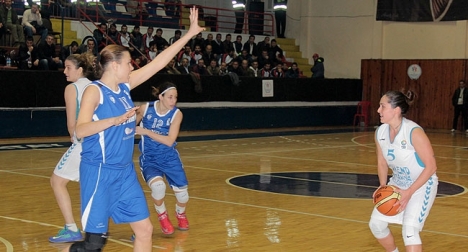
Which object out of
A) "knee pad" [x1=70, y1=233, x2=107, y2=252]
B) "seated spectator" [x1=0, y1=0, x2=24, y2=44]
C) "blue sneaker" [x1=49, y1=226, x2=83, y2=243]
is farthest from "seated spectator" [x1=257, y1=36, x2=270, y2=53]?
"knee pad" [x1=70, y1=233, x2=107, y2=252]

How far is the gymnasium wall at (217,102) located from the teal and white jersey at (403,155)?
49.5ft

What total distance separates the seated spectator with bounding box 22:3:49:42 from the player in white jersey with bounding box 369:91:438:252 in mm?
16778

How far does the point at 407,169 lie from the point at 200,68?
61.6 feet

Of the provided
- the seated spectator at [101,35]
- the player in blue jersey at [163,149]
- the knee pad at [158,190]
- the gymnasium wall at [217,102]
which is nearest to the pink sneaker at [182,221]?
the player in blue jersey at [163,149]

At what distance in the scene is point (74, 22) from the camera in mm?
24875

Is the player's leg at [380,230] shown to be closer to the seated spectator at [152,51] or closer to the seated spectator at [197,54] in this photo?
the seated spectator at [152,51]

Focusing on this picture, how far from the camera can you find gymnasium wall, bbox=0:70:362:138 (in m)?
19.8

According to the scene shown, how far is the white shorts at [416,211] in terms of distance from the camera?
233 inches

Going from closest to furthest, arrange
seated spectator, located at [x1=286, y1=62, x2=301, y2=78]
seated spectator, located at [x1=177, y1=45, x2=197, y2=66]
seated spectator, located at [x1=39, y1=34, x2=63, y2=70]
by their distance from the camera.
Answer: seated spectator, located at [x1=39, y1=34, x2=63, y2=70] → seated spectator, located at [x1=177, y1=45, x2=197, y2=66] → seated spectator, located at [x1=286, y1=62, x2=301, y2=78]

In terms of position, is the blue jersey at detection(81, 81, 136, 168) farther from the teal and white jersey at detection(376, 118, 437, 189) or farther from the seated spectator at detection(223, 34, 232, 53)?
the seated spectator at detection(223, 34, 232, 53)

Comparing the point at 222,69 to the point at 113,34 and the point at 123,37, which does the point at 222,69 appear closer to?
the point at 123,37

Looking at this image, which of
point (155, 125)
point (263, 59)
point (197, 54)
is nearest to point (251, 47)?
point (263, 59)

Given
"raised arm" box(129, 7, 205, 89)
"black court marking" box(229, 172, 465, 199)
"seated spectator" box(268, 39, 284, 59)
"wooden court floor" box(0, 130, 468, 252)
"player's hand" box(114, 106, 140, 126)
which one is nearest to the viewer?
"player's hand" box(114, 106, 140, 126)

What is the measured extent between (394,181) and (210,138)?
15210 mm
